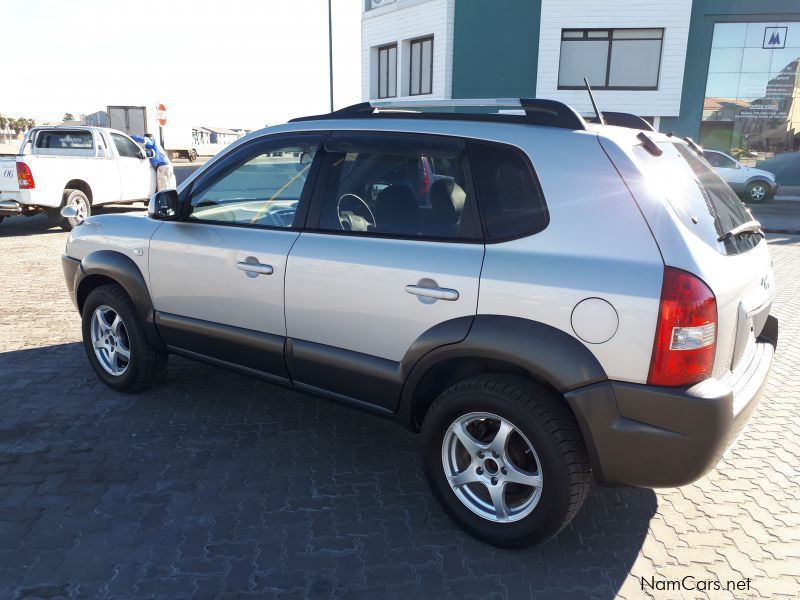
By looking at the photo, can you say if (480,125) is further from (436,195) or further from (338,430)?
(338,430)

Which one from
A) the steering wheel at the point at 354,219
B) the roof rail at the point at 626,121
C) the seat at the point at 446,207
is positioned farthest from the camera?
the roof rail at the point at 626,121

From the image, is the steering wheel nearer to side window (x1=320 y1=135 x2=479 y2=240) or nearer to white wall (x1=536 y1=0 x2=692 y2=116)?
side window (x1=320 y1=135 x2=479 y2=240)

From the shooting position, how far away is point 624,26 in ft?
68.9

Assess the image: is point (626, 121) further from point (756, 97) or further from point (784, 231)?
point (756, 97)

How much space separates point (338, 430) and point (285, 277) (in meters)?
1.14

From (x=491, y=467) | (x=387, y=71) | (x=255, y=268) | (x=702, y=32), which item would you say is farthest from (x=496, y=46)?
(x=491, y=467)

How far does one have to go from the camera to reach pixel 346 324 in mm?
3059

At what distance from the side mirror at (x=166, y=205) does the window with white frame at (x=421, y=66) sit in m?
21.3

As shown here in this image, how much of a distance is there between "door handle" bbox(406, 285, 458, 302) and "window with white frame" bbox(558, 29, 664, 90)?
20.6 metres

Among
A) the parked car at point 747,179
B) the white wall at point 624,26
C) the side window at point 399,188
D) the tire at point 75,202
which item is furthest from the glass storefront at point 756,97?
the side window at point 399,188

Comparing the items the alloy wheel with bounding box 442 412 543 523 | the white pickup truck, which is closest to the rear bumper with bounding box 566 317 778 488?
the alloy wheel with bounding box 442 412 543 523

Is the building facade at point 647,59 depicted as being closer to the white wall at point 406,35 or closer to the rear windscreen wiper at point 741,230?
the white wall at point 406,35

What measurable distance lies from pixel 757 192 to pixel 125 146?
62.3ft

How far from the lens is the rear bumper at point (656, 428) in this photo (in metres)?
2.29
